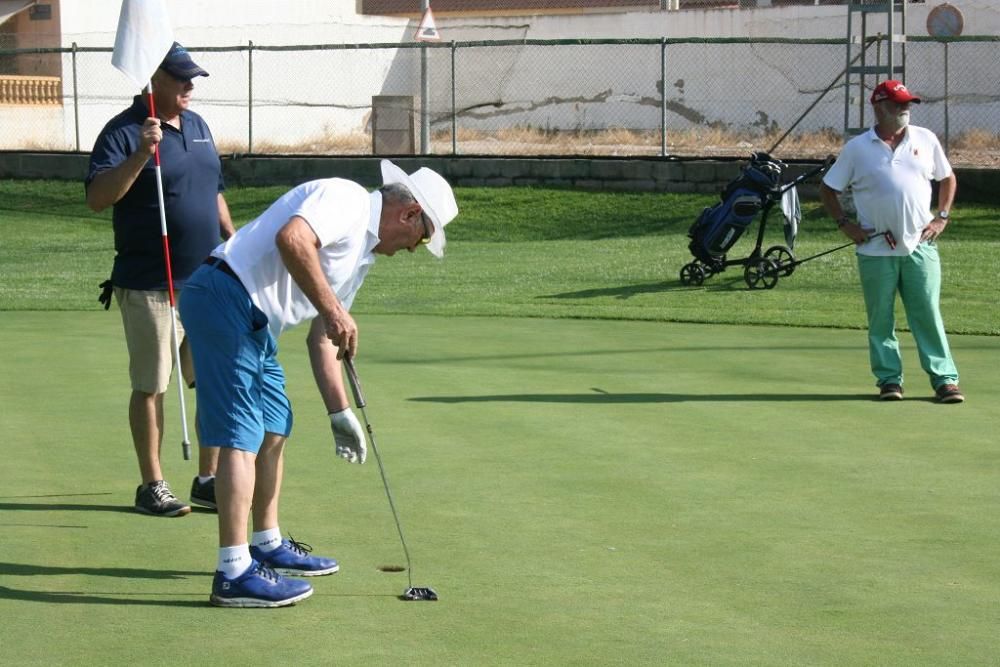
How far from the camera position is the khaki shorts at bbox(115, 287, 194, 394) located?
701 centimetres

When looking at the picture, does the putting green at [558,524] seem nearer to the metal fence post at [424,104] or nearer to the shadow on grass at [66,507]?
the shadow on grass at [66,507]

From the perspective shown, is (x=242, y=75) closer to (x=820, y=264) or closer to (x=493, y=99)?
(x=493, y=99)

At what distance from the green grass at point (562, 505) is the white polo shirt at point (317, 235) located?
3.47 ft

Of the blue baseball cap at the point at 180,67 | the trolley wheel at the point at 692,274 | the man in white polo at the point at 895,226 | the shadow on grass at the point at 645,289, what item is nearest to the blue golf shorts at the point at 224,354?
the blue baseball cap at the point at 180,67

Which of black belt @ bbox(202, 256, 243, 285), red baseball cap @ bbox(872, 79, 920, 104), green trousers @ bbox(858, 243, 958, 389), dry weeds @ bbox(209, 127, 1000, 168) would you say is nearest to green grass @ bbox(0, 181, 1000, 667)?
green trousers @ bbox(858, 243, 958, 389)

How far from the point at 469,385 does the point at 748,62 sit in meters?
25.5

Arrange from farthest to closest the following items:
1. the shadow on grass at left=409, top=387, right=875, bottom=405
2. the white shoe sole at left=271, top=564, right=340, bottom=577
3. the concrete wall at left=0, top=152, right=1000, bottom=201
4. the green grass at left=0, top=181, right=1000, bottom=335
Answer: the concrete wall at left=0, top=152, right=1000, bottom=201, the green grass at left=0, top=181, right=1000, bottom=335, the shadow on grass at left=409, top=387, right=875, bottom=405, the white shoe sole at left=271, top=564, right=340, bottom=577

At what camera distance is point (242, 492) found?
5.50m

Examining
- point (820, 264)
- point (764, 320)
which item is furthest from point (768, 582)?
point (820, 264)

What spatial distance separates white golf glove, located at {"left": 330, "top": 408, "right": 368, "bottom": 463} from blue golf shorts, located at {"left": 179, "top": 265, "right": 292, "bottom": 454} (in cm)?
37

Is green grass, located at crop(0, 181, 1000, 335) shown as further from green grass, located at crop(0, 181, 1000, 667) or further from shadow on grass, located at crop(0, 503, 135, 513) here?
shadow on grass, located at crop(0, 503, 135, 513)

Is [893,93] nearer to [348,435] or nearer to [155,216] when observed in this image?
[155,216]

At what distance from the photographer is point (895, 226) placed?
32.3ft

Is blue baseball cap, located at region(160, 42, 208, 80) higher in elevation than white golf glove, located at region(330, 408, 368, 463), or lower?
higher
